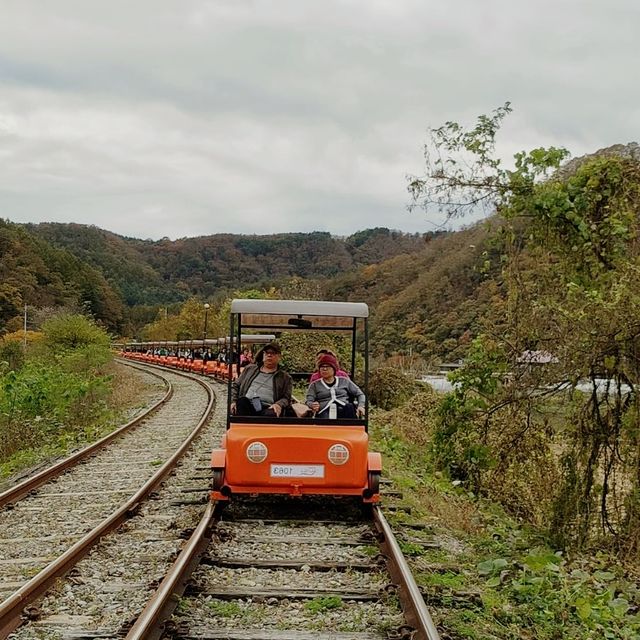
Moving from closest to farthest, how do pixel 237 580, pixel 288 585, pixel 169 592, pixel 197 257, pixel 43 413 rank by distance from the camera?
pixel 169 592
pixel 288 585
pixel 237 580
pixel 43 413
pixel 197 257

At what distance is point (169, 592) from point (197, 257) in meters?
170

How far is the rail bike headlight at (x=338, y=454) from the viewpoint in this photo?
8.45 metres

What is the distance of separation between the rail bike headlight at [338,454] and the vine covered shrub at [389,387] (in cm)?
1849

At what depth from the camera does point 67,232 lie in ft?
569

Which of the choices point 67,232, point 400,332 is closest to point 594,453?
point 400,332

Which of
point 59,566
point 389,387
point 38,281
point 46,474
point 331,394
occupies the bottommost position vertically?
point 46,474

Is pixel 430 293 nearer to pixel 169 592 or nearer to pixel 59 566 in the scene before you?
pixel 59 566

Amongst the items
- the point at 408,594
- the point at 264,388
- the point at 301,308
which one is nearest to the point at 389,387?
the point at 264,388

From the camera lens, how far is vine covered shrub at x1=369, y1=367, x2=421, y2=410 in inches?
1066

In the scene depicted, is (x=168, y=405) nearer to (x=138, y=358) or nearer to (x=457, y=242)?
(x=457, y=242)

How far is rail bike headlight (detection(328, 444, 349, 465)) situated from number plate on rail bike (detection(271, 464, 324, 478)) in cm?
17

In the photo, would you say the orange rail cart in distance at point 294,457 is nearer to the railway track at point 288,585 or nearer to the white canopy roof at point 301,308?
the white canopy roof at point 301,308

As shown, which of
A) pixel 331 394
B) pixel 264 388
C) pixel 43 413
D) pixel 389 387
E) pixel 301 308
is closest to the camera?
pixel 301 308

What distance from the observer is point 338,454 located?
27.8ft
